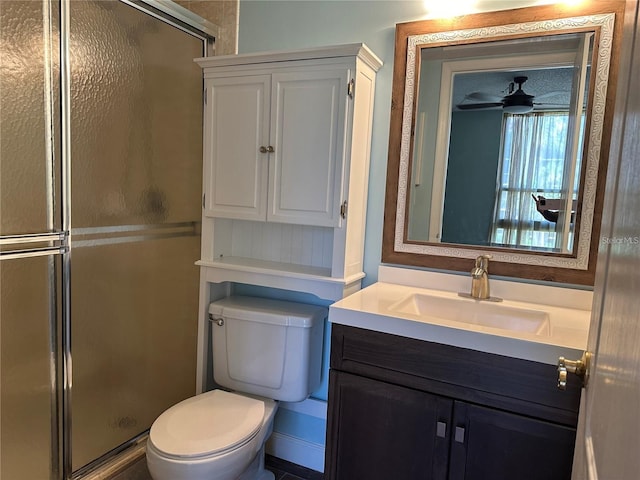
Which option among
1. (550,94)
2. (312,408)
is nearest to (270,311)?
(312,408)

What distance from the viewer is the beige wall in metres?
2.07

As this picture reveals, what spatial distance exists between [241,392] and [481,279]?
3.70 ft

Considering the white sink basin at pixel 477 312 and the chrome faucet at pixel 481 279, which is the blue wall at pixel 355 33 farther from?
the chrome faucet at pixel 481 279

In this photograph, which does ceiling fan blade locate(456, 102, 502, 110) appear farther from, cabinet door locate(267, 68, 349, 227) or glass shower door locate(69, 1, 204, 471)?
glass shower door locate(69, 1, 204, 471)

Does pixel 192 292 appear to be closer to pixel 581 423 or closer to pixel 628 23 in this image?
pixel 581 423

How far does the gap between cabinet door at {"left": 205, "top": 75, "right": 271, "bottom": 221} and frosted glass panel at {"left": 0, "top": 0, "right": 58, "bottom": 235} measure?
60 centimetres

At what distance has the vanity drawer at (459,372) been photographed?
3.91ft

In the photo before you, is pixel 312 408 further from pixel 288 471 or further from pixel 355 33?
pixel 355 33

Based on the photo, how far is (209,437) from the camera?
1.53 m

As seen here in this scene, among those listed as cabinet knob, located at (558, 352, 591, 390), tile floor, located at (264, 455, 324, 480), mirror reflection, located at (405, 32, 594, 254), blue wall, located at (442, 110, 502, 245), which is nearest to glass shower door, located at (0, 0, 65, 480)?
tile floor, located at (264, 455, 324, 480)

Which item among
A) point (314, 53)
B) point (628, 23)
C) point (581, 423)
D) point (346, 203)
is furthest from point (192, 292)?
point (628, 23)

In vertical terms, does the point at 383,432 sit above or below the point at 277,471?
above

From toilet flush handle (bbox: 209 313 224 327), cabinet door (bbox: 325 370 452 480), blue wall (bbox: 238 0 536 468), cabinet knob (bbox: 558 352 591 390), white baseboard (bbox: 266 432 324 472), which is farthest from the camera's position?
white baseboard (bbox: 266 432 324 472)

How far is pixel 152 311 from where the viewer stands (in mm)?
2004
